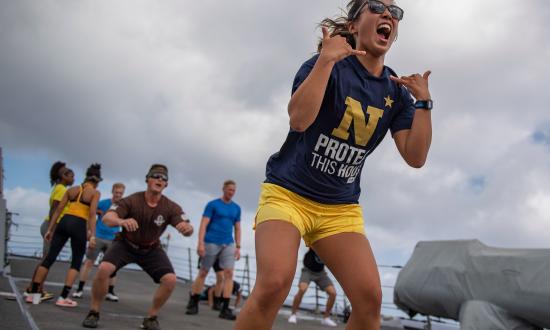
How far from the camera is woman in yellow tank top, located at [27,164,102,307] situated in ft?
22.4

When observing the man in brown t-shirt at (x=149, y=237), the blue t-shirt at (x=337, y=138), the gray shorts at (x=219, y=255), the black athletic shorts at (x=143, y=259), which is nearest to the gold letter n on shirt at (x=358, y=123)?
the blue t-shirt at (x=337, y=138)

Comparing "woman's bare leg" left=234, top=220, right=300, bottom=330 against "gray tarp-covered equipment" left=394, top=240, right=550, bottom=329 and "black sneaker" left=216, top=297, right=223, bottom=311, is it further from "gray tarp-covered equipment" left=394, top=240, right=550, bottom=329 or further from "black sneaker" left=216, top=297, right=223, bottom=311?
"black sneaker" left=216, top=297, right=223, bottom=311

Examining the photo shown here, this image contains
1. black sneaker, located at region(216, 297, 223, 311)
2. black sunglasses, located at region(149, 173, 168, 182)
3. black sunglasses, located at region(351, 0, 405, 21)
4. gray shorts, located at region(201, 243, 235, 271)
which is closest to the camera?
black sunglasses, located at region(351, 0, 405, 21)

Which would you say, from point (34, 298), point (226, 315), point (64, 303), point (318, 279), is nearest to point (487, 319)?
point (226, 315)

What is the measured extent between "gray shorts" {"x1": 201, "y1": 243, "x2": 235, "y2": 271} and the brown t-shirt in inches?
94.4

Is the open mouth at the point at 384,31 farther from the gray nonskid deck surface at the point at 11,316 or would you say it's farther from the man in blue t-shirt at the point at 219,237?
the man in blue t-shirt at the point at 219,237

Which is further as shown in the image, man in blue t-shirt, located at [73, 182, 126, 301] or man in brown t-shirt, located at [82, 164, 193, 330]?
man in blue t-shirt, located at [73, 182, 126, 301]

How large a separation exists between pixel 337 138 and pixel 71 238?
5.38 meters

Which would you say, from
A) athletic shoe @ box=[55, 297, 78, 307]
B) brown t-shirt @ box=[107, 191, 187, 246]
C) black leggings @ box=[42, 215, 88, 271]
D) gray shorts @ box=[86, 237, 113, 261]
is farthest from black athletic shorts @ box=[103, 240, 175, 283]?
gray shorts @ box=[86, 237, 113, 261]

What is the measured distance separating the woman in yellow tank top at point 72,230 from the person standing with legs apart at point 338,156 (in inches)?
191

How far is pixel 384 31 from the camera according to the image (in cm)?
285

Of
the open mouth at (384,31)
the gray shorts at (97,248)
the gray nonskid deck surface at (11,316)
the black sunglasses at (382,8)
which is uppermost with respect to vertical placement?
the black sunglasses at (382,8)

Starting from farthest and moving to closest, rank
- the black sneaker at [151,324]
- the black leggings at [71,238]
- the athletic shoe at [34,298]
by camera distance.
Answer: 1. the black leggings at [71,238]
2. the athletic shoe at [34,298]
3. the black sneaker at [151,324]

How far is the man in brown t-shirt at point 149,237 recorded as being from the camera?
5.68m
